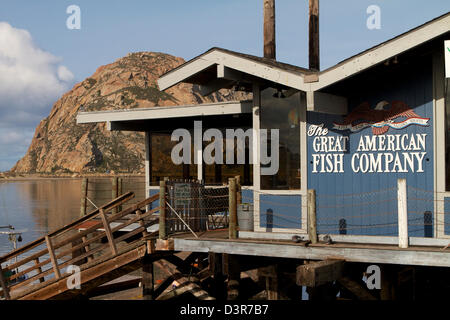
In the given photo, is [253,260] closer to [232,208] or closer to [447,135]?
[232,208]

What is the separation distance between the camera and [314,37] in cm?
2055

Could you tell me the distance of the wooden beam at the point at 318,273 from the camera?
9297 mm

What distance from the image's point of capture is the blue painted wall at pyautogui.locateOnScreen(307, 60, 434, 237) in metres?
11.0

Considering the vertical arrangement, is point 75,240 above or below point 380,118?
below

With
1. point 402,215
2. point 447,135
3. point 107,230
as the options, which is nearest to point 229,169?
point 107,230

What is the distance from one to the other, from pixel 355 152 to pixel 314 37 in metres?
9.89

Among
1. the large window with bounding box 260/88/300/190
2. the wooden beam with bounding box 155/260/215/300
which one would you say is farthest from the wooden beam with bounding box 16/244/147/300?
the large window with bounding box 260/88/300/190

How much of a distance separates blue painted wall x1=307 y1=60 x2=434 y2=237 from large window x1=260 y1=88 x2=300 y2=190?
375mm

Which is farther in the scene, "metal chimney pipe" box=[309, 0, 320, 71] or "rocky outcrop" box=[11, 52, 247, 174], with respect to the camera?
"rocky outcrop" box=[11, 52, 247, 174]

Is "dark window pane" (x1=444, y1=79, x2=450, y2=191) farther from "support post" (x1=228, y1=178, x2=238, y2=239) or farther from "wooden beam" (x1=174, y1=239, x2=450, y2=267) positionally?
"support post" (x1=228, y1=178, x2=238, y2=239)

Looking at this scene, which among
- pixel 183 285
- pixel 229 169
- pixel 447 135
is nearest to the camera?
pixel 447 135

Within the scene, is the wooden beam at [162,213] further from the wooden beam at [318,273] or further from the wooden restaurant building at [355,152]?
the wooden beam at [318,273]
